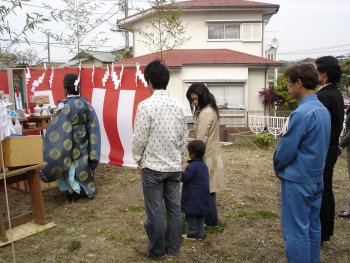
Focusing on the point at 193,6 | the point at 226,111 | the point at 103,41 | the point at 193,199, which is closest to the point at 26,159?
the point at 193,199

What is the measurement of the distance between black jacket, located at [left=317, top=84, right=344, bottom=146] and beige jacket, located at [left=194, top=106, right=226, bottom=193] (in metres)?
0.95

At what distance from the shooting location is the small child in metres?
3.41

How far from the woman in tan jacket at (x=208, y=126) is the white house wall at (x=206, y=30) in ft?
42.2

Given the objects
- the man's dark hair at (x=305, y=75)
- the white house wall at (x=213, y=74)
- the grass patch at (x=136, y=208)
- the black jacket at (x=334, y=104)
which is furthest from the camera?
the white house wall at (x=213, y=74)

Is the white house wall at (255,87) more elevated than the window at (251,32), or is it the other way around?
the window at (251,32)

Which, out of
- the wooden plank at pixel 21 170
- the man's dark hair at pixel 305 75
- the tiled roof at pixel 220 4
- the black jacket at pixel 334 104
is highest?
the tiled roof at pixel 220 4

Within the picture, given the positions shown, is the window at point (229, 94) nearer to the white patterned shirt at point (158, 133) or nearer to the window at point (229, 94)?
the window at point (229, 94)

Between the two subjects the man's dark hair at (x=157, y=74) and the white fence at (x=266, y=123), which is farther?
the white fence at (x=266, y=123)

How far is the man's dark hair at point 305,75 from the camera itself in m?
2.49

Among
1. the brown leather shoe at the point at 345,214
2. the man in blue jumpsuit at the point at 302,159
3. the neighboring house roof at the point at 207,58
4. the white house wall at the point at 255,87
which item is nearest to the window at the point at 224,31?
the neighboring house roof at the point at 207,58

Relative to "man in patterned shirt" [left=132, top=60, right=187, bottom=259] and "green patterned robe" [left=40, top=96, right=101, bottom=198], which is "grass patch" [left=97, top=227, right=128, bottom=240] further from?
"green patterned robe" [left=40, top=96, right=101, bottom=198]

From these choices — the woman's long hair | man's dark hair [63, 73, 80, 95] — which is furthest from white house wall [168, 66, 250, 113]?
the woman's long hair

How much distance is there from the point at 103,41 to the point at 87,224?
268 inches

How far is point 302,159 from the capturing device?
2.43m
